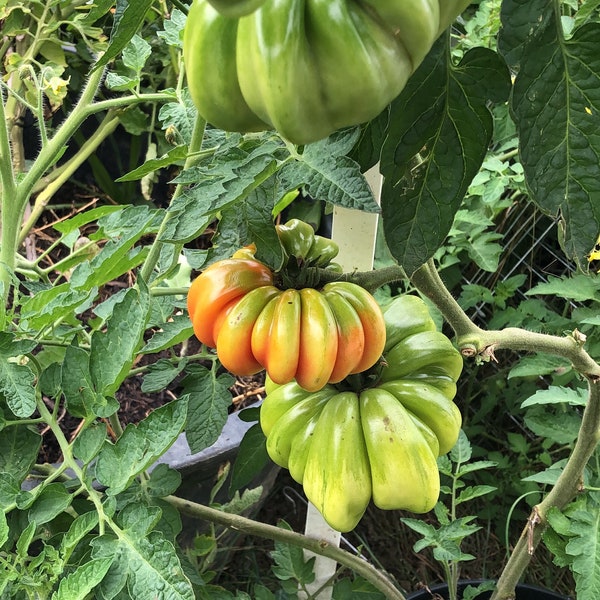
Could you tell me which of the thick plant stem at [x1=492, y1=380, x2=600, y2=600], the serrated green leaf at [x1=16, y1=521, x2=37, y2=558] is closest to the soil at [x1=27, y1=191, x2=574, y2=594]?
the thick plant stem at [x1=492, y1=380, x2=600, y2=600]

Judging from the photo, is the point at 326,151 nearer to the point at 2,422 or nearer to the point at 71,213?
the point at 2,422

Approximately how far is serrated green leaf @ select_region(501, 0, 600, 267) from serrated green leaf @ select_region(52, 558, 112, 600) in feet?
1.45

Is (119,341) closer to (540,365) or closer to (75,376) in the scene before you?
(75,376)

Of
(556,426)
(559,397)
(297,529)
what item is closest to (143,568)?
(559,397)

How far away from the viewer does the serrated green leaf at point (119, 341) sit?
0.59 meters

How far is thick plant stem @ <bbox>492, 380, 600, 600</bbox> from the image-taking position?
2.12 ft

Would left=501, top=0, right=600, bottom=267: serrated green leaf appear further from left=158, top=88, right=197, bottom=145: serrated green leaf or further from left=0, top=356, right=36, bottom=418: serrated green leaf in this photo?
left=0, top=356, right=36, bottom=418: serrated green leaf

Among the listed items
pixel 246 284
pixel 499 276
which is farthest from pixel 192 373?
pixel 499 276

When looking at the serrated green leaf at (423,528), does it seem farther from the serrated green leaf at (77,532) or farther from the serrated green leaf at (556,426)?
the serrated green leaf at (77,532)

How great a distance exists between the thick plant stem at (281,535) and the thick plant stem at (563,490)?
15cm

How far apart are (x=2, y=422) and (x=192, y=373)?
22cm

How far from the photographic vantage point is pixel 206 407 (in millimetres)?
734

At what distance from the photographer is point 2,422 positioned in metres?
0.62

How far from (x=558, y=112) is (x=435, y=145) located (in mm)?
80
